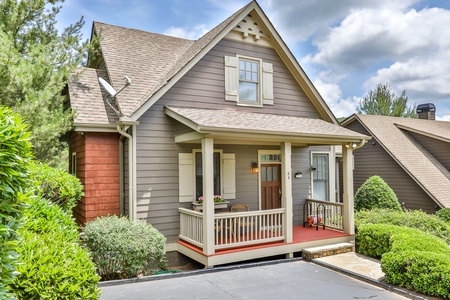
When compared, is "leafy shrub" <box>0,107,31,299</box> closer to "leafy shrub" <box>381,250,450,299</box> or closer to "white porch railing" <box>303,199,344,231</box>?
"leafy shrub" <box>381,250,450,299</box>

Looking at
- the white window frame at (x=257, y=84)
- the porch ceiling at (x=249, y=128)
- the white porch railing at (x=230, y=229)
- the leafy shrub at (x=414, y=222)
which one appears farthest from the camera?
the white window frame at (x=257, y=84)

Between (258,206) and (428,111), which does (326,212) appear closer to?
(258,206)

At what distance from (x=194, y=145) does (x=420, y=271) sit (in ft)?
18.7

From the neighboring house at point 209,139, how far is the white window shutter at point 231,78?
3cm

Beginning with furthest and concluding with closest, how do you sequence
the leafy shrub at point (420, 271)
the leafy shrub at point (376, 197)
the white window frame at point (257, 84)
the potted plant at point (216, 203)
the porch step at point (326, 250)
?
the leafy shrub at point (376, 197), the white window frame at point (257, 84), the potted plant at point (216, 203), the porch step at point (326, 250), the leafy shrub at point (420, 271)

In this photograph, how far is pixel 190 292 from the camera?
5410mm

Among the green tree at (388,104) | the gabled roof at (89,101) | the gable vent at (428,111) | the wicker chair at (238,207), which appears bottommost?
the wicker chair at (238,207)

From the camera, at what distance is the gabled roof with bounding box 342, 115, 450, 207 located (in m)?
13.1

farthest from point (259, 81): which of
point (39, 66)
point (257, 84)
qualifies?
point (39, 66)

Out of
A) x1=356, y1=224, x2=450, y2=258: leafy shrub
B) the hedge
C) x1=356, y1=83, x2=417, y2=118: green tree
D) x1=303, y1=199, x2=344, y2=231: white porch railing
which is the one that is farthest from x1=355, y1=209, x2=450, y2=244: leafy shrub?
x1=356, y1=83, x2=417, y2=118: green tree

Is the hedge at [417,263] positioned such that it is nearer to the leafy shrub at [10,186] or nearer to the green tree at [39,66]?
the leafy shrub at [10,186]

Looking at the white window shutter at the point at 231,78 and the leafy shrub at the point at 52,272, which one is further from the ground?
the white window shutter at the point at 231,78

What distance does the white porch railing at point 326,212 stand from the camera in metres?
9.14

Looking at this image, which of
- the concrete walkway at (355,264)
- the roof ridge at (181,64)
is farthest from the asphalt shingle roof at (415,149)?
the roof ridge at (181,64)
